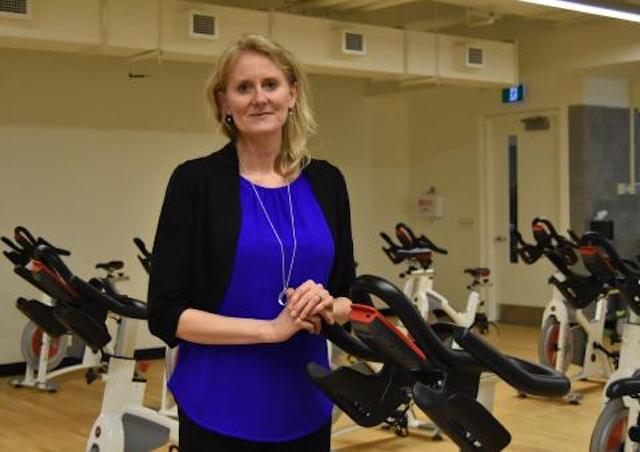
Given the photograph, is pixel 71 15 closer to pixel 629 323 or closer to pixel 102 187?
pixel 102 187

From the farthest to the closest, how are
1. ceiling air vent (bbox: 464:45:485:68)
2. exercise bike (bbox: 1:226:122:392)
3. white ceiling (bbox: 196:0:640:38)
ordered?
1. ceiling air vent (bbox: 464:45:485:68)
2. white ceiling (bbox: 196:0:640:38)
3. exercise bike (bbox: 1:226:122:392)

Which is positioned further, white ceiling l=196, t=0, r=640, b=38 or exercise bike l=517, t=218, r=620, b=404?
white ceiling l=196, t=0, r=640, b=38

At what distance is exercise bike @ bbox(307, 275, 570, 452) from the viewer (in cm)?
130

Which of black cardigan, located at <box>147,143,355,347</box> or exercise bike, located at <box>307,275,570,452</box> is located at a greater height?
black cardigan, located at <box>147,143,355,347</box>

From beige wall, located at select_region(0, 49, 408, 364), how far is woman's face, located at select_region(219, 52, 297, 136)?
569cm

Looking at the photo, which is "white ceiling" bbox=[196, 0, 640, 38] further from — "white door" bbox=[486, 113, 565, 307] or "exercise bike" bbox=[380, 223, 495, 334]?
"exercise bike" bbox=[380, 223, 495, 334]

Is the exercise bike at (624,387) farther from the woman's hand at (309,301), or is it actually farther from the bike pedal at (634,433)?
the woman's hand at (309,301)

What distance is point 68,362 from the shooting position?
798 cm

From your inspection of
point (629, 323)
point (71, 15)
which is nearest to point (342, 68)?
point (71, 15)

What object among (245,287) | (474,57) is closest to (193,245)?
(245,287)

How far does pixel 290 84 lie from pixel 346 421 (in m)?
4.32

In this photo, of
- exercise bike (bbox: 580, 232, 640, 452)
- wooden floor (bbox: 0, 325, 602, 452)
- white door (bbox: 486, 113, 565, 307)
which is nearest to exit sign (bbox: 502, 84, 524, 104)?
white door (bbox: 486, 113, 565, 307)

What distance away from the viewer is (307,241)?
1.64m

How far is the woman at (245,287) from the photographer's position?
5.17 feet
